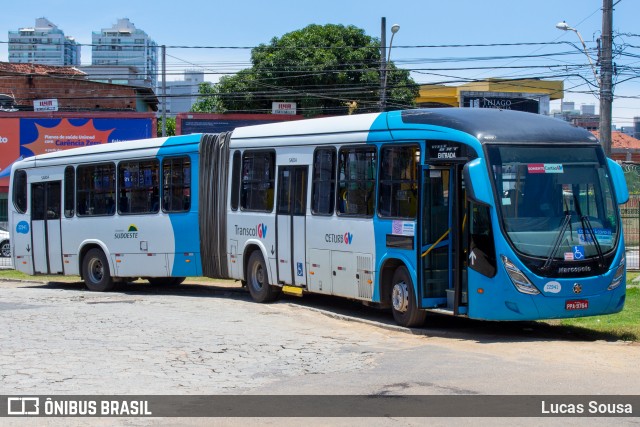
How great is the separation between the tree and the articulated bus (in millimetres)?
26734

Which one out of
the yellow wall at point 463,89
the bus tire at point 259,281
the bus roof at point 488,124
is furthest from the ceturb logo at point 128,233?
the yellow wall at point 463,89

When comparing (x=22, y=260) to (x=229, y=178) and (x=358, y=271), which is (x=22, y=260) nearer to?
(x=229, y=178)

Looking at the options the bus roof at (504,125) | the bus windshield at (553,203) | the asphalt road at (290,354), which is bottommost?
the asphalt road at (290,354)

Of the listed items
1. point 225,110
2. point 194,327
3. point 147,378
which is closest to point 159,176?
point 194,327

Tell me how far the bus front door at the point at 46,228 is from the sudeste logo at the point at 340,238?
9.20m

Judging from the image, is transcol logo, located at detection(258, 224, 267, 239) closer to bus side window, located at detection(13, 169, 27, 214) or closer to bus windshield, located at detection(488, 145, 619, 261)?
bus windshield, located at detection(488, 145, 619, 261)

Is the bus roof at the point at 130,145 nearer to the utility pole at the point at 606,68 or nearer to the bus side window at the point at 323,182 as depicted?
the bus side window at the point at 323,182

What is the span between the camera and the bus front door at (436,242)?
1245 centimetres

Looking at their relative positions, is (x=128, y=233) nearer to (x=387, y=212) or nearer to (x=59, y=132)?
(x=387, y=212)

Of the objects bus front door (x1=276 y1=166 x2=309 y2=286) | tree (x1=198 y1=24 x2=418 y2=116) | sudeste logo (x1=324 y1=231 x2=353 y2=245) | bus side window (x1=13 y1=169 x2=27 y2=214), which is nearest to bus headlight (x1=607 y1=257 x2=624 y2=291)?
sudeste logo (x1=324 y1=231 x2=353 y2=245)

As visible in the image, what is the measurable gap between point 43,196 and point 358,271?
11.0 meters

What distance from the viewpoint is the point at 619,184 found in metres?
12.2

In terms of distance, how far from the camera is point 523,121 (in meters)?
12.3

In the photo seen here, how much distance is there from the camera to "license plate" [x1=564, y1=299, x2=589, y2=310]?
11.6 metres
